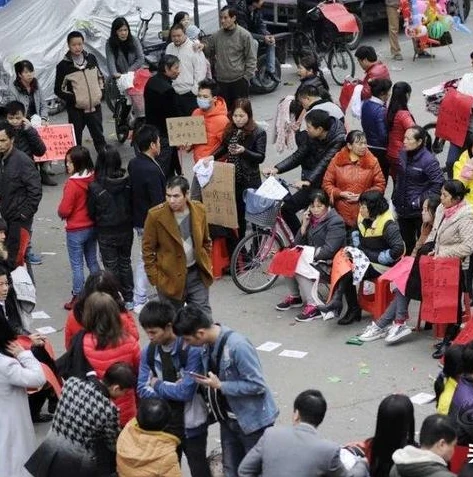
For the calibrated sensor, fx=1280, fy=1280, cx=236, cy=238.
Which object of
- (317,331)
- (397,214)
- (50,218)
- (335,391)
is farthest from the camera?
(50,218)

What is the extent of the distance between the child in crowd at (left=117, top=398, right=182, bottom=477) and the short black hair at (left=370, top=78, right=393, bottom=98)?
5.88 meters

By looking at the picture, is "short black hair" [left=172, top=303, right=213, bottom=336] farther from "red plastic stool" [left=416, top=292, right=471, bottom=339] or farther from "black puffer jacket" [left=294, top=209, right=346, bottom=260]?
"black puffer jacket" [left=294, top=209, right=346, bottom=260]

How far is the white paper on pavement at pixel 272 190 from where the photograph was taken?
1121 cm

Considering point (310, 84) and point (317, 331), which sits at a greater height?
point (310, 84)

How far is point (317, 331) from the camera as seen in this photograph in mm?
10586

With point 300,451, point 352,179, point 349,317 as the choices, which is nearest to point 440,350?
point 349,317

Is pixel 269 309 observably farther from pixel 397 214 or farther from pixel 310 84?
pixel 310 84

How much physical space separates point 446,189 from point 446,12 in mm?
10231

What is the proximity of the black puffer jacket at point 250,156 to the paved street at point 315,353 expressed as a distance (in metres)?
0.96

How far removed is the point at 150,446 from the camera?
6.85 m

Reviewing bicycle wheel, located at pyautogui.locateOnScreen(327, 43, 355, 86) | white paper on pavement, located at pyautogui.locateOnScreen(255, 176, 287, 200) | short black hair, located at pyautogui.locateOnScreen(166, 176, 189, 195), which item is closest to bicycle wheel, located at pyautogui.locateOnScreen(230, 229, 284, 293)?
white paper on pavement, located at pyautogui.locateOnScreen(255, 176, 287, 200)

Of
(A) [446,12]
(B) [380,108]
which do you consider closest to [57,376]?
(B) [380,108]

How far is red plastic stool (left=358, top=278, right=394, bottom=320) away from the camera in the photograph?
10406 mm

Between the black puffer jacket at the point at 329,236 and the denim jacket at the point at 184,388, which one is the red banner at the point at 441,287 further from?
the denim jacket at the point at 184,388
